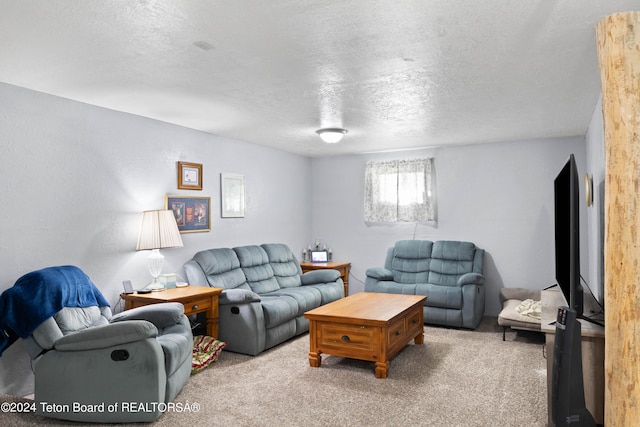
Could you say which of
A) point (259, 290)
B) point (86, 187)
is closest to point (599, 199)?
point (259, 290)

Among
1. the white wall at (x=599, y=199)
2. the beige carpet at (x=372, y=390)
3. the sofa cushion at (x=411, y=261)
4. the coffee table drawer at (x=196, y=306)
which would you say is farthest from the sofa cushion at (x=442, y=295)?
the coffee table drawer at (x=196, y=306)

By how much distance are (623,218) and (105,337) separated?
2972 millimetres

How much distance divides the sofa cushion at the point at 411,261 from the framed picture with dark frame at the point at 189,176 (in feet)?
8.95

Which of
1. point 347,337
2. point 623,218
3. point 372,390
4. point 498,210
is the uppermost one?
point 498,210

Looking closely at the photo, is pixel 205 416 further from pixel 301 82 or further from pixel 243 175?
pixel 243 175

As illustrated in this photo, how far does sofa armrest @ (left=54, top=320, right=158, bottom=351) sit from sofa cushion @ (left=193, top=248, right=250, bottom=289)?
1.77m

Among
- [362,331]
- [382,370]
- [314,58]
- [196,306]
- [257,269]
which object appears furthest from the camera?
[257,269]

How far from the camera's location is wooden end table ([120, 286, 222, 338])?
391cm

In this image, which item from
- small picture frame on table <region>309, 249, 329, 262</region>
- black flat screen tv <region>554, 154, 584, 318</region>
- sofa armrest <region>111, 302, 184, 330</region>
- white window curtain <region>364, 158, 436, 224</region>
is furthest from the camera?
small picture frame on table <region>309, 249, 329, 262</region>

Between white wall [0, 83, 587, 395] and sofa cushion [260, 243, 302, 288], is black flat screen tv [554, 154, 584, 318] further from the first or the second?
sofa cushion [260, 243, 302, 288]

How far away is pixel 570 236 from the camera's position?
8.07 feet

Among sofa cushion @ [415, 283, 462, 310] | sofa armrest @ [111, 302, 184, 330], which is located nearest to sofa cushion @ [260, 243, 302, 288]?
sofa cushion @ [415, 283, 462, 310]

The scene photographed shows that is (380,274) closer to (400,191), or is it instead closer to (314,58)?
(400,191)

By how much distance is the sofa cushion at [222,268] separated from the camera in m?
4.76
